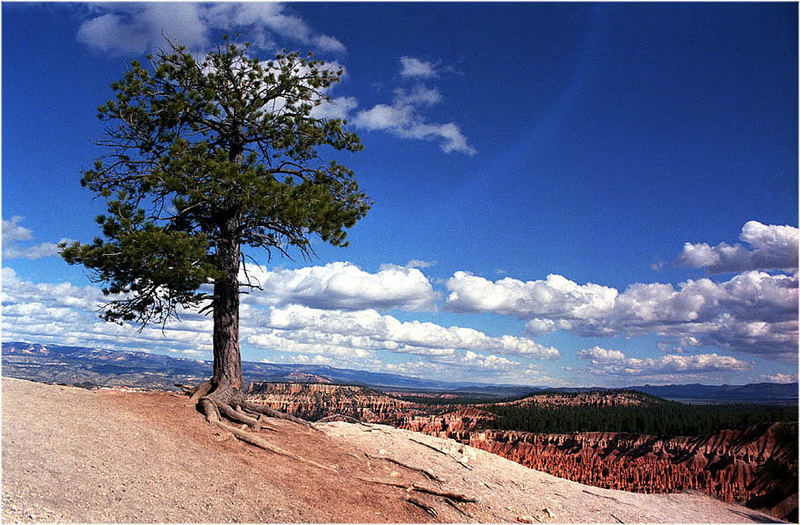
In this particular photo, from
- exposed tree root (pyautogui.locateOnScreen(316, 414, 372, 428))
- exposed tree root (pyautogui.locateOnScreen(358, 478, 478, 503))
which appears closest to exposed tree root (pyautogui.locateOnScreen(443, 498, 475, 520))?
exposed tree root (pyautogui.locateOnScreen(358, 478, 478, 503))

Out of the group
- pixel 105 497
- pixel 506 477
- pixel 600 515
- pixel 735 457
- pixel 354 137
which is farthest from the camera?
pixel 735 457

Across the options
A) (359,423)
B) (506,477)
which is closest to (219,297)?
(359,423)

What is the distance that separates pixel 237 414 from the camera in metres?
16.2

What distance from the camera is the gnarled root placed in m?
14.0

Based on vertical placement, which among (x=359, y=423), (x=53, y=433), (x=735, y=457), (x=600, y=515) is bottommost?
(x=735, y=457)

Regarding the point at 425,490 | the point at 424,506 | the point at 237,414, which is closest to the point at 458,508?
the point at 425,490

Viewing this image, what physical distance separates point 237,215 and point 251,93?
17.2 ft

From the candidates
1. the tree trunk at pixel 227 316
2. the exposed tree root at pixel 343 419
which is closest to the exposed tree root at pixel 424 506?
the tree trunk at pixel 227 316

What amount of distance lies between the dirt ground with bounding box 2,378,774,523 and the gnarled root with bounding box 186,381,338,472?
0.33 metres

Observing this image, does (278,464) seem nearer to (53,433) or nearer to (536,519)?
(53,433)

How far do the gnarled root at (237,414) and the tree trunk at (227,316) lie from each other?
0.39 meters

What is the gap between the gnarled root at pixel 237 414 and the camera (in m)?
14.0

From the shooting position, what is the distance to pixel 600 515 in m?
16.5

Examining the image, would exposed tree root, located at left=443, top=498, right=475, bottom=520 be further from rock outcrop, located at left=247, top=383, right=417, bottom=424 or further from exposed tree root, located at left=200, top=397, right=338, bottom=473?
rock outcrop, located at left=247, top=383, right=417, bottom=424
